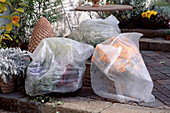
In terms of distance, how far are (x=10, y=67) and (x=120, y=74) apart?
1256 millimetres

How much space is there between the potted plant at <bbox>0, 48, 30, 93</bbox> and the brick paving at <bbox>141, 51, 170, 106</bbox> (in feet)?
5.27

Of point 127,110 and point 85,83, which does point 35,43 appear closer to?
point 85,83

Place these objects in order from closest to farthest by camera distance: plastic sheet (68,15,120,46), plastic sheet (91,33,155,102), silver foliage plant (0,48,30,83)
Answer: plastic sheet (91,33,155,102) → silver foliage plant (0,48,30,83) → plastic sheet (68,15,120,46)

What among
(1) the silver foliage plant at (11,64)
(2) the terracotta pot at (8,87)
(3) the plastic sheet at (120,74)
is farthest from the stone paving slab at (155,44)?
(2) the terracotta pot at (8,87)

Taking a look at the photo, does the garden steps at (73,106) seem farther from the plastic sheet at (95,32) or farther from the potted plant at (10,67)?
the plastic sheet at (95,32)

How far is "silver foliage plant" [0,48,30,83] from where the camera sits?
301cm

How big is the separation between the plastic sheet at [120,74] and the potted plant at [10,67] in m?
0.89

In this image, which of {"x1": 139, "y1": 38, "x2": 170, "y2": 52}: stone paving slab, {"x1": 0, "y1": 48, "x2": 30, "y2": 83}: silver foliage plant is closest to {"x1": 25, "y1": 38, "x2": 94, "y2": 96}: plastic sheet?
{"x1": 0, "y1": 48, "x2": 30, "y2": 83}: silver foliage plant

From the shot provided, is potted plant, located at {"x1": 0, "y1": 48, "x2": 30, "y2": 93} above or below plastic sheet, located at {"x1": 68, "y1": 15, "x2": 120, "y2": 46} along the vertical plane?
below

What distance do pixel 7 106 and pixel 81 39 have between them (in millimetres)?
1223

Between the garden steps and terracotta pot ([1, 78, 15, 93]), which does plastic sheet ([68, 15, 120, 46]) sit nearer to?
the garden steps

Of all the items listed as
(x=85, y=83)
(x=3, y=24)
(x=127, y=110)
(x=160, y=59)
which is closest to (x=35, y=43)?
(x=85, y=83)

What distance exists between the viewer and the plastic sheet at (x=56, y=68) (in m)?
2.84

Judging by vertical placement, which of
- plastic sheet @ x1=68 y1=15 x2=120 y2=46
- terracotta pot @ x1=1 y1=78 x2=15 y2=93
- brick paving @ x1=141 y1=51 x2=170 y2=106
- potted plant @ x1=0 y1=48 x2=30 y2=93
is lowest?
brick paving @ x1=141 y1=51 x2=170 y2=106
